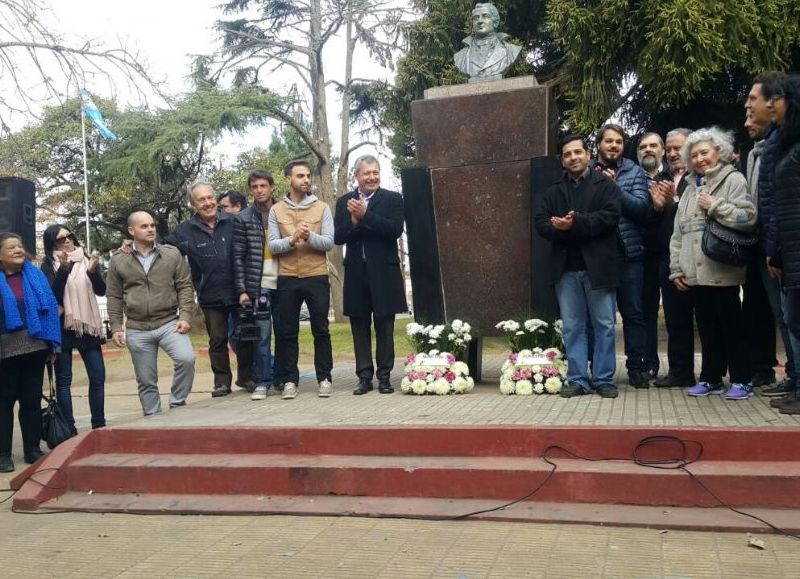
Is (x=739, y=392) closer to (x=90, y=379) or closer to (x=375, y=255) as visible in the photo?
(x=375, y=255)

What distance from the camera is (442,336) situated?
6664 millimetres

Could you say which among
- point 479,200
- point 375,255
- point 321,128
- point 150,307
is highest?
point 321,128

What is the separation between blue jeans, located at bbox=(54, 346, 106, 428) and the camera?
21.6ft

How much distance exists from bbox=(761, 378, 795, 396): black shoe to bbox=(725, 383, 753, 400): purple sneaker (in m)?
0.10

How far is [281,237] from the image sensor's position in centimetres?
656

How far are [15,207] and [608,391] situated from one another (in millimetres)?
5421

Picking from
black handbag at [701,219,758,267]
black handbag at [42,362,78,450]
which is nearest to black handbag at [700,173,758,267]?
black handbag at [701,219,758,267]

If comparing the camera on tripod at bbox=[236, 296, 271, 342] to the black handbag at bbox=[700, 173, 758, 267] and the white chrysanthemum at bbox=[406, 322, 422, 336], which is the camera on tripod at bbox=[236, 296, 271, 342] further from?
the black handbag at bbox=[700, 173, 758, 267]

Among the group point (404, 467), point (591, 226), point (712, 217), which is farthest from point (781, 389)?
point (404, 467)

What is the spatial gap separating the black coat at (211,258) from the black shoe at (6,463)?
1.93 meters

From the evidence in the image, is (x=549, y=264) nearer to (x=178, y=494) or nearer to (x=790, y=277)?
(x=790, y=277)

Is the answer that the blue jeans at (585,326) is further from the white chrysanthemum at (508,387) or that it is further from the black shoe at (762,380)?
the black shoe at (762,380)

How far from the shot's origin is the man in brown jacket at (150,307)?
6312 mm

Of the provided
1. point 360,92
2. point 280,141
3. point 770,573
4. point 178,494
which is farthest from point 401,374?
point 280,141
